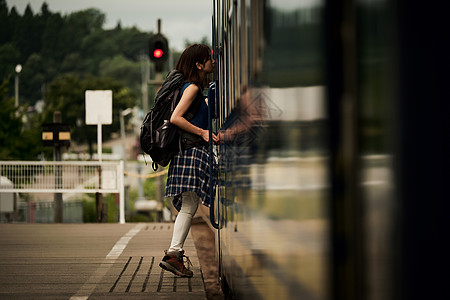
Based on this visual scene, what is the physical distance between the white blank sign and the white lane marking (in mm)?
5009

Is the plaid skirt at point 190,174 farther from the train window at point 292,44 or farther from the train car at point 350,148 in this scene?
the train window at point 292,44

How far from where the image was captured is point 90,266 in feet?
23.5

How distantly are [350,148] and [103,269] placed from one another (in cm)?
574

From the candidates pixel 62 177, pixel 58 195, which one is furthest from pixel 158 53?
pixel 58 195

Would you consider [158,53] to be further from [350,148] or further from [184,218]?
[350,148]

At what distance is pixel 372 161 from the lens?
1.30 metres

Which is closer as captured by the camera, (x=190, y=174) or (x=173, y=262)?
(x=190, y=174)

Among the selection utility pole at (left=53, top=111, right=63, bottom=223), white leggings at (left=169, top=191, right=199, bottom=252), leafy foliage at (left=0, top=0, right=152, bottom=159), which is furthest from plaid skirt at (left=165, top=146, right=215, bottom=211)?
leafy foliage at (left=0, top=0, right=152, bottom=159)

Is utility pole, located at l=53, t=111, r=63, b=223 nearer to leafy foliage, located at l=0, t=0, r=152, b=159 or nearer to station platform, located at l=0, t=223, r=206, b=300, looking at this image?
station platform, located at l=0, t=223, r=206, b=300

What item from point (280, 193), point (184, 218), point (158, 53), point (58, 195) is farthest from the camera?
point (58, 195)

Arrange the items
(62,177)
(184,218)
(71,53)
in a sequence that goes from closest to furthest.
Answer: (184,218) → (62,177) → (71,53)

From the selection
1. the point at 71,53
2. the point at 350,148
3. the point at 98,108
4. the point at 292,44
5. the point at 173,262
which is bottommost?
the point at 173,262

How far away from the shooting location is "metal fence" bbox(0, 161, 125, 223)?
46.5ft

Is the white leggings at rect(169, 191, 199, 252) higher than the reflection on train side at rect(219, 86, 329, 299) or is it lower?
lower
